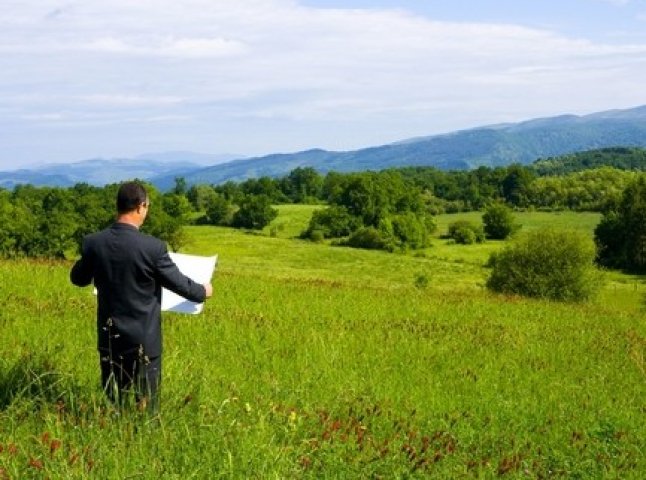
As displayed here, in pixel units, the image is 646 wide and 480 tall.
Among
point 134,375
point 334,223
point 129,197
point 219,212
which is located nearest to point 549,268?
point 134,375

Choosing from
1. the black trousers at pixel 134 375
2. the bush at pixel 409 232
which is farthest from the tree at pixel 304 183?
the black trousers at pixel 134 375

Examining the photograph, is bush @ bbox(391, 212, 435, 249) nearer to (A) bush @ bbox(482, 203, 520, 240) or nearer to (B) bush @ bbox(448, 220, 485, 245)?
(B) bush @ bbox(448, 220, 485, 245)

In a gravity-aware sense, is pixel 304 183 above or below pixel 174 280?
below

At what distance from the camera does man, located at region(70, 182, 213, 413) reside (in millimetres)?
5891

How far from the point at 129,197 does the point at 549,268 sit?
148 feet

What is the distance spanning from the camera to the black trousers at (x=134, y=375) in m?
5.95

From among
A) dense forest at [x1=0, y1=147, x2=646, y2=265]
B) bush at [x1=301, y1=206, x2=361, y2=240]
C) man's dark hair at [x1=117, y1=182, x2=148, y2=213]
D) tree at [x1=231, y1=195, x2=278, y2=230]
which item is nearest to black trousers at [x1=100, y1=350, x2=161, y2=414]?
man's dark hair at [x1=117, y1=182, x2=148, y2=213]

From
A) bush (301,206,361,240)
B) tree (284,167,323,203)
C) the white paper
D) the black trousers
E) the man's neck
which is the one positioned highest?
the man's neck

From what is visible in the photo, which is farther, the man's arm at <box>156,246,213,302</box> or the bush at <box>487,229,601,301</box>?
the bush at <box>487,229,601,301</box>

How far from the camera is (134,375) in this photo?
6.06 m

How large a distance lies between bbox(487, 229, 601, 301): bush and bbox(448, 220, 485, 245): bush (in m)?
67.4

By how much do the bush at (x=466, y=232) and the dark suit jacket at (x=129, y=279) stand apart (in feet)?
370

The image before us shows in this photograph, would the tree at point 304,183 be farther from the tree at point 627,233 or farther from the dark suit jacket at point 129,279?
the dark suit jacket at point 129,279

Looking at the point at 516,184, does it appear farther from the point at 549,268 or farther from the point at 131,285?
the point at 131,285
